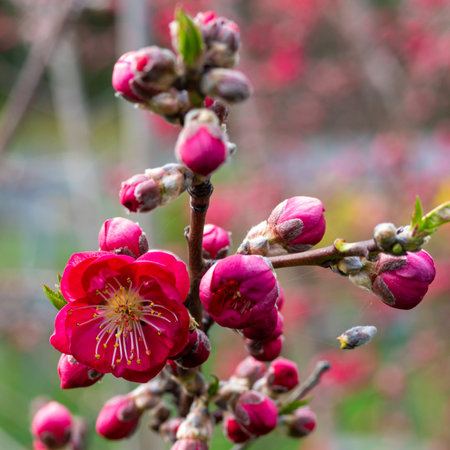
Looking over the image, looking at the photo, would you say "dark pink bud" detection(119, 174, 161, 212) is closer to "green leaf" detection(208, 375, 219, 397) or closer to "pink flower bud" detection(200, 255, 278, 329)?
"pink flower bud" detection(200, 255, 278, 329)

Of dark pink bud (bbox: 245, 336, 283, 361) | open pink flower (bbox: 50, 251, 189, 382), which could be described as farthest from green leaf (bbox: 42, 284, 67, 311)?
dark pink bud (bbox: 245, 336, 283, 361)

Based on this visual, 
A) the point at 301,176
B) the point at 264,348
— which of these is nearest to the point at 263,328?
the point at 264,348

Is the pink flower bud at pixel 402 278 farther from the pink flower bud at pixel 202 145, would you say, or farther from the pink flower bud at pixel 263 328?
the pink flower bud at pixel 202 145

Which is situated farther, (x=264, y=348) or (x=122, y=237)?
(x=264, y=348)

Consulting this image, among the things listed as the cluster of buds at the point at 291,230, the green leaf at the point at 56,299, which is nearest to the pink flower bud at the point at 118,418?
the green leaf at the point at 56,299

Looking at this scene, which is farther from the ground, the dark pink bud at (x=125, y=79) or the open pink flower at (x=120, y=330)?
the dark pink bud at (x=125, y=79)

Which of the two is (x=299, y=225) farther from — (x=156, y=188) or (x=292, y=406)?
(x=292, y=406)
